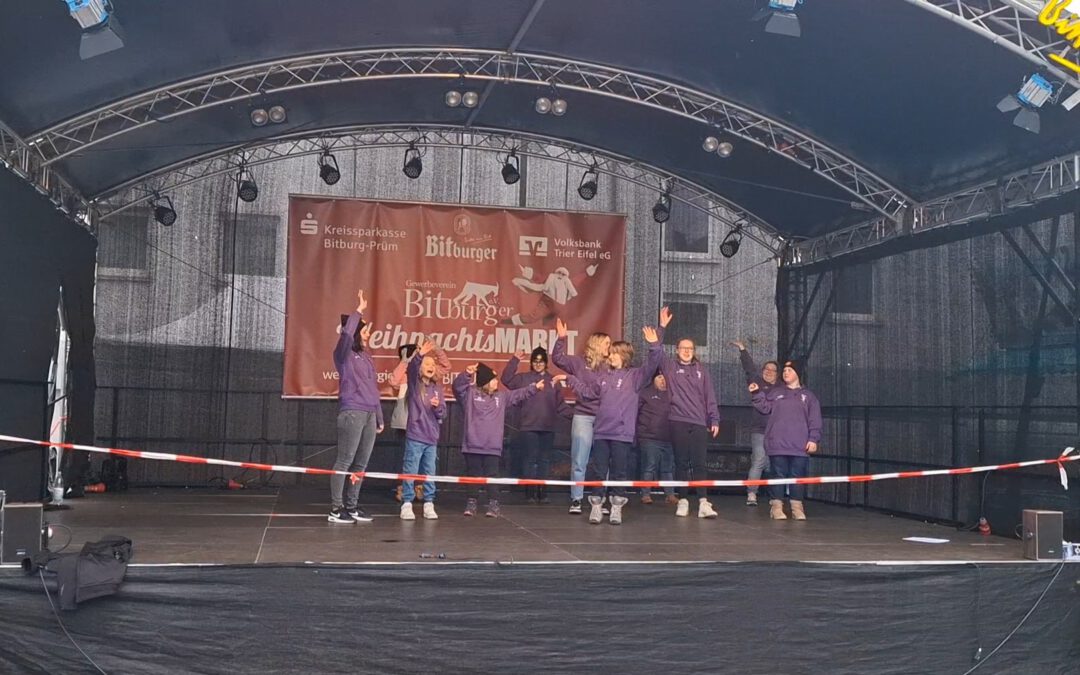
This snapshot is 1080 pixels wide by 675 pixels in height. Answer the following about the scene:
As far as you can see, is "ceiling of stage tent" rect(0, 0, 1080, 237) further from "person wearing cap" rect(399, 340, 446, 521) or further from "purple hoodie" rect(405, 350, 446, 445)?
"purple hoodie" rect(405, 350, 446, 445)

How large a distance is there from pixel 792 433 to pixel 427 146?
5643 mm

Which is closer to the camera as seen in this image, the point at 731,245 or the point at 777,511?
the point at 777,511

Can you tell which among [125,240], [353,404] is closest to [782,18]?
[353,404]

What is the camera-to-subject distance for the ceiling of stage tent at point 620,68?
8188mm

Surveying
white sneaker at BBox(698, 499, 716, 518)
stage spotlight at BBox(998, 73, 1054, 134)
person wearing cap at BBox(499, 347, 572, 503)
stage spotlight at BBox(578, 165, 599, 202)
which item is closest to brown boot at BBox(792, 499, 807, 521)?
white sneaker at BBox(698, 499, 716, 518)

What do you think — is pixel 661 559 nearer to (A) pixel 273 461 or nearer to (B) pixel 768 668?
(B) pixel 768 668

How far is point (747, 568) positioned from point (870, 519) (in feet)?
13.9

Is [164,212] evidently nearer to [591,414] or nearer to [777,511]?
[591,414]

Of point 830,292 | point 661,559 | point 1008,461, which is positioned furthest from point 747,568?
point 830,292

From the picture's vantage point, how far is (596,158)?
1284 centimetres

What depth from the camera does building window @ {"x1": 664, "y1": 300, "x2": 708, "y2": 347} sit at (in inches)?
516

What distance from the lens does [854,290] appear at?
38.0 ft

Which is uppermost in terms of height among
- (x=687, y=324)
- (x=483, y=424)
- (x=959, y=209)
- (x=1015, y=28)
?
(x=1015, y=28)

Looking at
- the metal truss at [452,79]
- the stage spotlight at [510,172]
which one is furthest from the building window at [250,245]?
the stage spotlight at [510,172]
